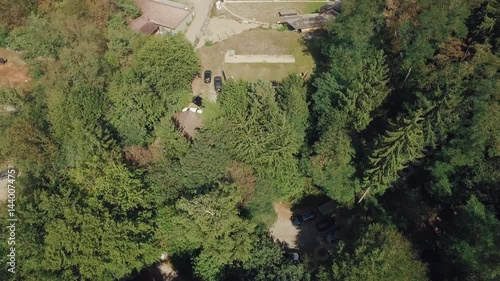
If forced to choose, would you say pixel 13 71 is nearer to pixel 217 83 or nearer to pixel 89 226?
pixel 217 83

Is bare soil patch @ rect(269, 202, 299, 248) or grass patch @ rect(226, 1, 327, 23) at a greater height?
grass patch @ rect(226, 1, 327, 23)

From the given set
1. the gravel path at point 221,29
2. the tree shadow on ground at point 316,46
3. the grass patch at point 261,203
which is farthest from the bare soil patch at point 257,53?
the grass patch at point 261,203

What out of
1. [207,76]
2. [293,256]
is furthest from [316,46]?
[293,256]

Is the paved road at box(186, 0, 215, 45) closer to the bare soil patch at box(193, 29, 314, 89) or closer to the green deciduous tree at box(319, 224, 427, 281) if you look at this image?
the bare soil patch at box(193, 29, 314, 89)

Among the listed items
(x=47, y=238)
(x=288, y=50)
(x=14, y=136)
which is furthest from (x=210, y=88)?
(x=47, y=238)

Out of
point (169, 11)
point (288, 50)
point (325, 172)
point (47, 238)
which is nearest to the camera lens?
point (47, 238)

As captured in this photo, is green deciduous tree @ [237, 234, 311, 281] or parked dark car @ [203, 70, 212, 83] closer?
green deciduous tree @ [237, 234, 311, 281]

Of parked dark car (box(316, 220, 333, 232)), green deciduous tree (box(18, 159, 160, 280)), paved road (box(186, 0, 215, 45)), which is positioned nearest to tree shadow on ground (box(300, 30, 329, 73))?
paved road (box(186, 0, 215, 45))

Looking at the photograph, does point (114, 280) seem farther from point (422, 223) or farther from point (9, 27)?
point (9, 27)
